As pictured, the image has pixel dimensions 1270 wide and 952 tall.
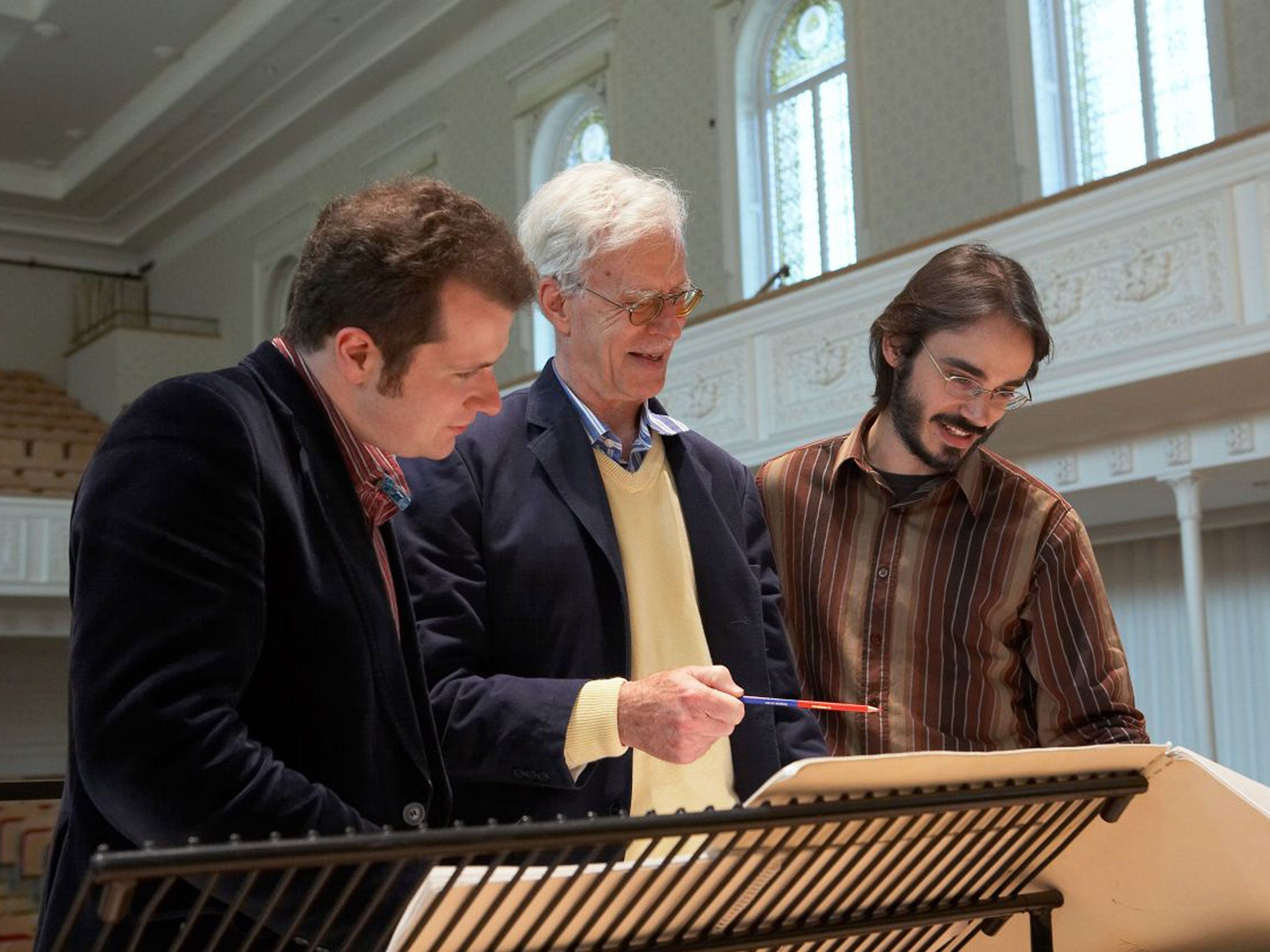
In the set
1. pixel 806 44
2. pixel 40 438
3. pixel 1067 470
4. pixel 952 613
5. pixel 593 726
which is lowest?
pixel 593 726

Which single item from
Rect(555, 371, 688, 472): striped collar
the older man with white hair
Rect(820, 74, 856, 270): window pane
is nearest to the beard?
the older man with white hair

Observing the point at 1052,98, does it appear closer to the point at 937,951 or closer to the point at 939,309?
the point at 939,309

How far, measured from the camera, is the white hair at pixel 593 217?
2217mm

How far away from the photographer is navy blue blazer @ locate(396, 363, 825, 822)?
1.86 m

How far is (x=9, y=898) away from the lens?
10344 mm

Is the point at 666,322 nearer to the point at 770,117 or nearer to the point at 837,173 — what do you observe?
the point at 837,173

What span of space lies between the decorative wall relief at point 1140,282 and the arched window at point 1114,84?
1.64 meters

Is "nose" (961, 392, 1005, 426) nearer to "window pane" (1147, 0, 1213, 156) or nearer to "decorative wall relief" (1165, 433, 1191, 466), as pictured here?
"decorative wall relief" (1165, 433, 1191, 466)

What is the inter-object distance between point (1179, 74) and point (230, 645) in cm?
960

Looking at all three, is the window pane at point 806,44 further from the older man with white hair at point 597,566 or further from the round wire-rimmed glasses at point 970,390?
the older man with white hair at point 597,566

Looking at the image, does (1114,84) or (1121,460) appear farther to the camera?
(1114,84)

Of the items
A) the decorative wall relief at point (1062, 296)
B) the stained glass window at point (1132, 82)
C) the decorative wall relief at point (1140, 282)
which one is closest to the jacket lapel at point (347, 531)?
the decorative wall relief at point (1140, 282)

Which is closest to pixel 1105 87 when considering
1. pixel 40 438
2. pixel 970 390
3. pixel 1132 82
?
pixel 1132 82

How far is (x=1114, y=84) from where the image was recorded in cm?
1018
